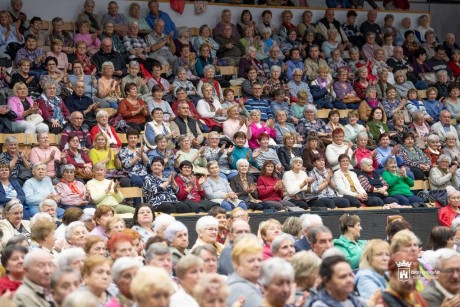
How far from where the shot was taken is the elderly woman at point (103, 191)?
37.8ft

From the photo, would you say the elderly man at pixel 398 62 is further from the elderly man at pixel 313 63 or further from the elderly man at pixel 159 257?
the elderly man at pixel 159 257

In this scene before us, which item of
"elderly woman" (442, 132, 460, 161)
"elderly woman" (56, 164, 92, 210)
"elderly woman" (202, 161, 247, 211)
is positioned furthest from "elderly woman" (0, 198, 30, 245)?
"elderly woman" (442, 132, 460, 161)

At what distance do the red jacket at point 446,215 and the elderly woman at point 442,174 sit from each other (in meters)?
1.45

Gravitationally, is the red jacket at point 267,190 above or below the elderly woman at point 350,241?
above

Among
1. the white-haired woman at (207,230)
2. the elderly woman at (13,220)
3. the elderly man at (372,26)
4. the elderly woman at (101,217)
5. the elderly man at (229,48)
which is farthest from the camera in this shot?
the elderly man at (372,26)

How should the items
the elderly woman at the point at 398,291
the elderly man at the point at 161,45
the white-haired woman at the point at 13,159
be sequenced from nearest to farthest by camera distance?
the elderly woman at the point at 398,291
the white-haired woman at the point at 13,159
the elderly man at the point at 161,45

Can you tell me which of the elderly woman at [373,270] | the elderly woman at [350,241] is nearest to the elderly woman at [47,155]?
the elderly woman at [350,241]

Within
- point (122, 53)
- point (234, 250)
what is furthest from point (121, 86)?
point (234, 250)

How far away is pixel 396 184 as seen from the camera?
1367cm

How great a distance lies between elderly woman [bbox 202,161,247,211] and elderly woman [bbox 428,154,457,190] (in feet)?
10.0

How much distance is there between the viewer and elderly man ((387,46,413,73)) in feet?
54.7

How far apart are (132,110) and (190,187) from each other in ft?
5.51

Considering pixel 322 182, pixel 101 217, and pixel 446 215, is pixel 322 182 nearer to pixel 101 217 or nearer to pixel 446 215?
pixel 446 215

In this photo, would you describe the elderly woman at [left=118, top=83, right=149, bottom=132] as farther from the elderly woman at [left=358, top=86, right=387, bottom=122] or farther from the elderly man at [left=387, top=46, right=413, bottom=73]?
the elderly man at [left=387, top=46, right=413, bottom=73]
